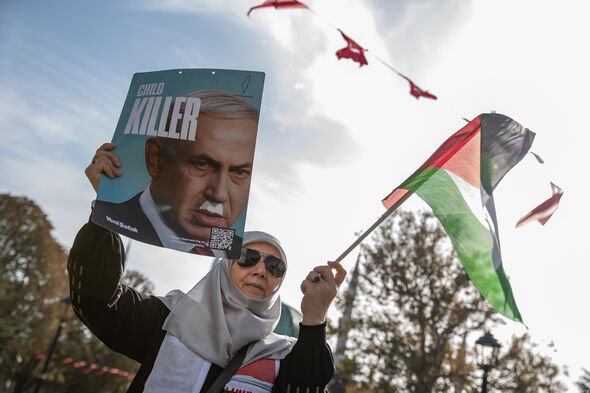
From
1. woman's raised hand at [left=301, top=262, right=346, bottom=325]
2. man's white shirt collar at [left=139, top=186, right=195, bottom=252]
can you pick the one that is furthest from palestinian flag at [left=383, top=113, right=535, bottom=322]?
man's white shirt collar at [left=139, top=186, right=195, bottom=252]

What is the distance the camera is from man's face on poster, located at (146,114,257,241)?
2.51m

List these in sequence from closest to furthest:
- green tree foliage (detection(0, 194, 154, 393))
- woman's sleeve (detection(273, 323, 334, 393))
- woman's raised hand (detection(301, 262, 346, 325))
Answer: woman's sleeve (detection(273, 323, 334, 393)) → woman's raised hand (detection(301, 262, 346, 325)) → green tree foliage (detection(0, 194, 154, 393))

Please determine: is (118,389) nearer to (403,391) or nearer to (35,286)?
(35,286)

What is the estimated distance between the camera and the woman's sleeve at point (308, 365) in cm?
231

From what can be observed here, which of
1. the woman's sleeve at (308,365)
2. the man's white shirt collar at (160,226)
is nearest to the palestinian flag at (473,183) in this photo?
the woman's sleeve at (308,365)

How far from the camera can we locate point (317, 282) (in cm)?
252

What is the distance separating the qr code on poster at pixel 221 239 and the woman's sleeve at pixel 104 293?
482 mm

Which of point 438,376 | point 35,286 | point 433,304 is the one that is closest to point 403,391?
point 438,376

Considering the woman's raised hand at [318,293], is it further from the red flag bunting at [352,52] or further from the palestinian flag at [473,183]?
the red flag bunting at [352,52]

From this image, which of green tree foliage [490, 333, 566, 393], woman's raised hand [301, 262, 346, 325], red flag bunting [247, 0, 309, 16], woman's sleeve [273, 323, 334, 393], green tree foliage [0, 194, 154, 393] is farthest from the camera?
green tree foliage [0, 194, 154, 393]

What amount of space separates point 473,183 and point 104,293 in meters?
2.13

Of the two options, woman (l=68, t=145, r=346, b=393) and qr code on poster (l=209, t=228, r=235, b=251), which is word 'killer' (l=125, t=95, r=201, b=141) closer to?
woman (l=68, t=145, r=346, b=393)

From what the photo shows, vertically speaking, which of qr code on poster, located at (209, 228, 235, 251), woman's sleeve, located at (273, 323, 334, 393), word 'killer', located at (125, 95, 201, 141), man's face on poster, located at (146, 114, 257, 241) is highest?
word 'killer', located at (125, 95, 201, 141)

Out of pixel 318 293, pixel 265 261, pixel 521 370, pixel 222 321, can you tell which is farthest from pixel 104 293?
pixel 521 370
